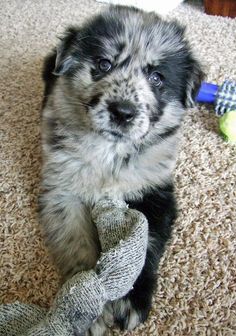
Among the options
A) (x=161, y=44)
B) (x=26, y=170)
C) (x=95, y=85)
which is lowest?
(x=26, y=170)

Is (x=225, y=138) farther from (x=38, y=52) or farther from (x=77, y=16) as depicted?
(x=77, y=16)

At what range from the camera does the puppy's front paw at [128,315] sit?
105cm

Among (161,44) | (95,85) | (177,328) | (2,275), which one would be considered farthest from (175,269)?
(161,44)

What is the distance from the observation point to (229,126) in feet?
5.37

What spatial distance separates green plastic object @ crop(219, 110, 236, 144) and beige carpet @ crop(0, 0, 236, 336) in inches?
1.4

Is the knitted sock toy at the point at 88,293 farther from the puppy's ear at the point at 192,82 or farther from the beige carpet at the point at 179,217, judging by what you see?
the puppy's ear at the point at 192,82

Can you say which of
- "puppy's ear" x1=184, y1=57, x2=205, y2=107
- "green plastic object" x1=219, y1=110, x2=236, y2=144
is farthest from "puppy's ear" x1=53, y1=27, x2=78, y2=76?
"green plastic object" x1=219, y1=110, x2=236, y2=144

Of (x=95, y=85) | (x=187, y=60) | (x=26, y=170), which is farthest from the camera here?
(x=26, y=170)

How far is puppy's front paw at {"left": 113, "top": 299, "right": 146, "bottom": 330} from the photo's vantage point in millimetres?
1046

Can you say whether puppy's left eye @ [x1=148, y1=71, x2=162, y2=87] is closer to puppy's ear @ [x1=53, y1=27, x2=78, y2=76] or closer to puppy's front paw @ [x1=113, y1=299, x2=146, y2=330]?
puppy's ear @ [x1=53, y1=27, x2=78, y2=76]

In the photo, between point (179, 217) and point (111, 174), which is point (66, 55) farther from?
point (179, 217)

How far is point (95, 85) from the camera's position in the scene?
1.26 metres

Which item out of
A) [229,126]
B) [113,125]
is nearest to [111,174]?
[113,125]

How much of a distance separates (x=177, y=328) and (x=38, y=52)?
1.65 m
